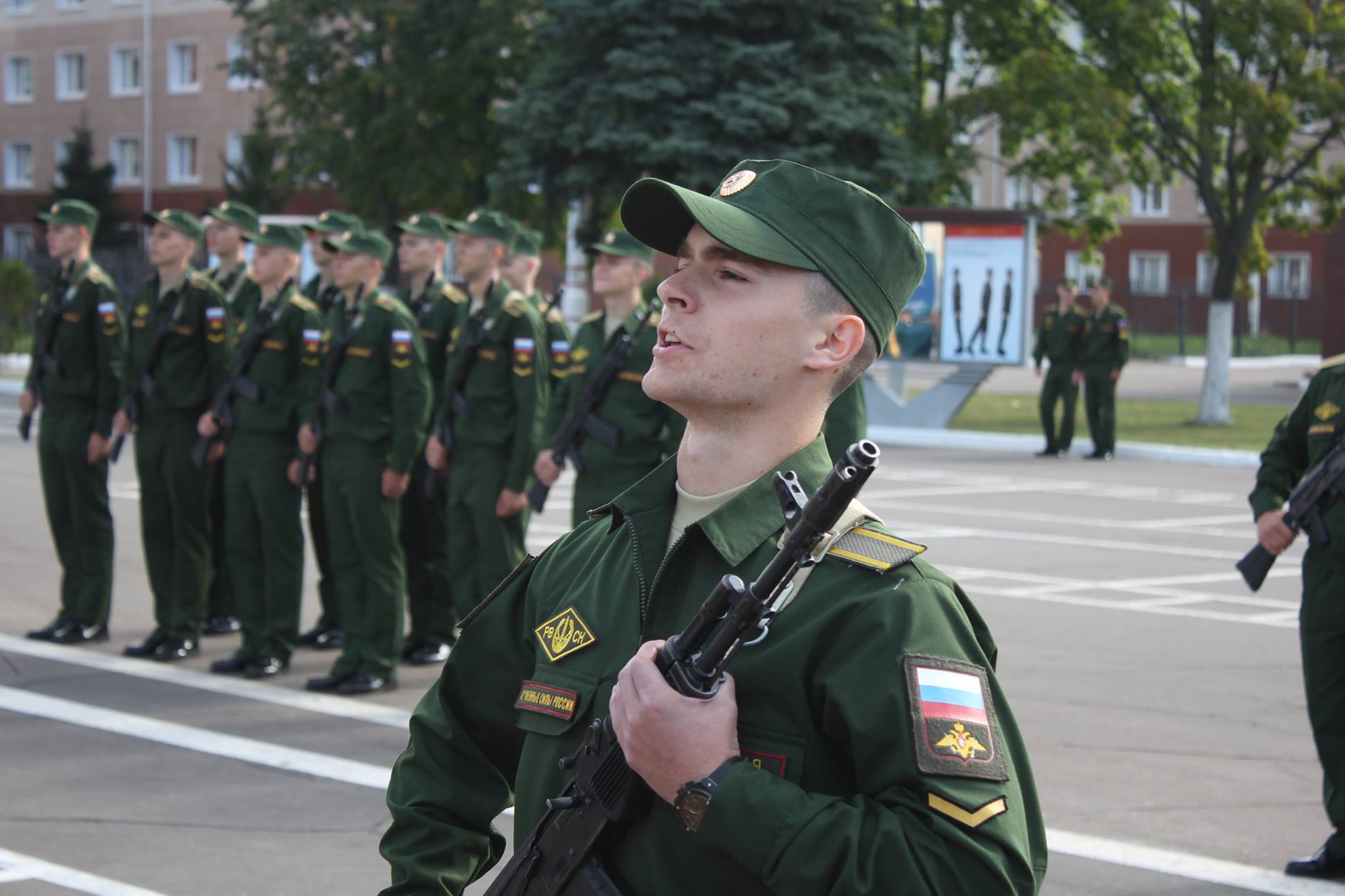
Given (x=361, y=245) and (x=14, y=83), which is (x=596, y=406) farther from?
(x=14, y=83)

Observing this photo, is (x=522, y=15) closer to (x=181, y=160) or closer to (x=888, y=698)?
(x=181, y=160)

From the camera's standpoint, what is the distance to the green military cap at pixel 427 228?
921cm

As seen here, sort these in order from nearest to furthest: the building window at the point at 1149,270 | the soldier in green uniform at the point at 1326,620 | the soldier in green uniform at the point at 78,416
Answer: the soldier in green uniform at the point at 1326,620 → the soldier in green uniform at the point at 78,416 → the building window at the point at 1149,270

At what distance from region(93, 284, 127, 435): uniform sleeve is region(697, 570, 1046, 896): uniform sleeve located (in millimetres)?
7911

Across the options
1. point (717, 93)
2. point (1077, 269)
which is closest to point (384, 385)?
point (717, 93)

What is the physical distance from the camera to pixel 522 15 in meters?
33.8

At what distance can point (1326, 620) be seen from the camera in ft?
18.3

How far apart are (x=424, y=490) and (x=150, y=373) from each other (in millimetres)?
1619

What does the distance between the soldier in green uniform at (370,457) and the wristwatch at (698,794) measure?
6.24m

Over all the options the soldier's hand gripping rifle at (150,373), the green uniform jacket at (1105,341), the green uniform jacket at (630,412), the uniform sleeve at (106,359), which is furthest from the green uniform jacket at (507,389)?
the green uniform jacket at (1105,341)

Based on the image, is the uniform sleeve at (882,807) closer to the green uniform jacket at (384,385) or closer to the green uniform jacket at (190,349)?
the green uniform jacket at (384,385)

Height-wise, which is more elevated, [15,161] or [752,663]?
[15,161]

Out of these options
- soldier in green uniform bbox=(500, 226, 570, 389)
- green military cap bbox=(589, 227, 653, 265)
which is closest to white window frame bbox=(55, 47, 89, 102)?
soldier in green uniform bbox=(500, 226, 570, 389)

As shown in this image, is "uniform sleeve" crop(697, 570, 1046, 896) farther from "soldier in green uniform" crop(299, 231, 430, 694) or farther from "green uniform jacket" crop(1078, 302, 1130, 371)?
"green uniform jacket" crop(1078, 302, 1130, 371)
